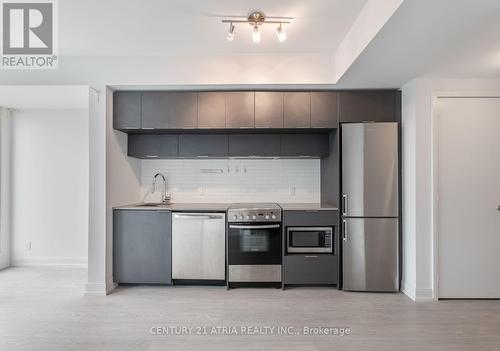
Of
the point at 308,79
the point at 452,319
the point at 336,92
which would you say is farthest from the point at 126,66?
the point at 452,319

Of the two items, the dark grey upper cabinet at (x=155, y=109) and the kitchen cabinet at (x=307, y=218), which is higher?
the dark grey upper cabinet at (x=155, y=109)

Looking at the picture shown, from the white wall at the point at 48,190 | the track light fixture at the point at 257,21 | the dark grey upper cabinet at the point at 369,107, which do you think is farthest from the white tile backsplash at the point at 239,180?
the track light fixture at the point at 257,21

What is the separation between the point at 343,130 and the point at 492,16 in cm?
170

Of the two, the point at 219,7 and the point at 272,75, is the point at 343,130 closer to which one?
the point at 272,75

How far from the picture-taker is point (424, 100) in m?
3.30

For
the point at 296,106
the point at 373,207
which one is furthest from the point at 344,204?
the point at 296,106

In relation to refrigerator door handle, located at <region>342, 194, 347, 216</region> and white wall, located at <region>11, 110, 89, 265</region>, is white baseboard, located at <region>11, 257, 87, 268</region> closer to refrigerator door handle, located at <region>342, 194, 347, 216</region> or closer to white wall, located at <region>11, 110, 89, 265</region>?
white wall, located at <region>11, 110, 89, 265</region>

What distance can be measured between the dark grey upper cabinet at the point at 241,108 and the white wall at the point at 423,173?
6.00 ft

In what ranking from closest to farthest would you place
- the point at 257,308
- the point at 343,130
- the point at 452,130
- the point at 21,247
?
the point at 257,308, the point at 452,130, the point at 343,130, the point at 21,247

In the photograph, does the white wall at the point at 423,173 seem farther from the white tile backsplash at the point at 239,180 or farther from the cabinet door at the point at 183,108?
the cabinet door at the point at 183,108

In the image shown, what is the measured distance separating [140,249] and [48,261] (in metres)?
2.02

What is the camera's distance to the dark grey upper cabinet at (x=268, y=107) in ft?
11.7

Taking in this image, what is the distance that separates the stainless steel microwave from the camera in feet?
11.8
